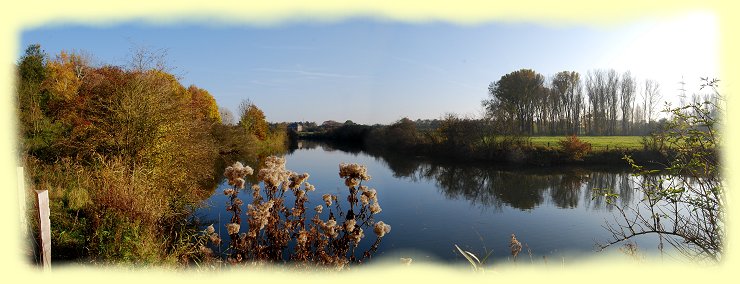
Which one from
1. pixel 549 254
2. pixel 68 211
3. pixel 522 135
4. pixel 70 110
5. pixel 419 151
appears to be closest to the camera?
pixel 68 211

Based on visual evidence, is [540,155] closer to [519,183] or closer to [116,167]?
[519,183]

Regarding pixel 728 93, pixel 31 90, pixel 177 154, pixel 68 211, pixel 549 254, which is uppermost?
pixel 31 90

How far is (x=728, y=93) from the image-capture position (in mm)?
2846

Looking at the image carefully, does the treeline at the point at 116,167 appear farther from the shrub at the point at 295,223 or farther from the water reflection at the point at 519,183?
the water reflection at the point at 519,183

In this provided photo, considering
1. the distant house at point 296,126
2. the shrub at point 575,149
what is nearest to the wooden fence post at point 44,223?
the shrub at point 575,149

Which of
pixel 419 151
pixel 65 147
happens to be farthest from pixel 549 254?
pixel 419 151

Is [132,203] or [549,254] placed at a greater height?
[132,203]

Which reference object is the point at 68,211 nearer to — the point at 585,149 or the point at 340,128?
the point at 585,149

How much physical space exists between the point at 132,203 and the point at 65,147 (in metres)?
6.54

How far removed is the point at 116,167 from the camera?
325 inches

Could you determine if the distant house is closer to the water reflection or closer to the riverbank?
the riverbank

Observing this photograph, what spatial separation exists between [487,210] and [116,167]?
10054 mm

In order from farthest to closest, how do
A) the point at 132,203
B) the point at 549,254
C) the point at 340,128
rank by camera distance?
the point at 340,128 < the point at 549,254 < the point at 132,203

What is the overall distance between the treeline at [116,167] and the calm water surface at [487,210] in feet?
3.54
